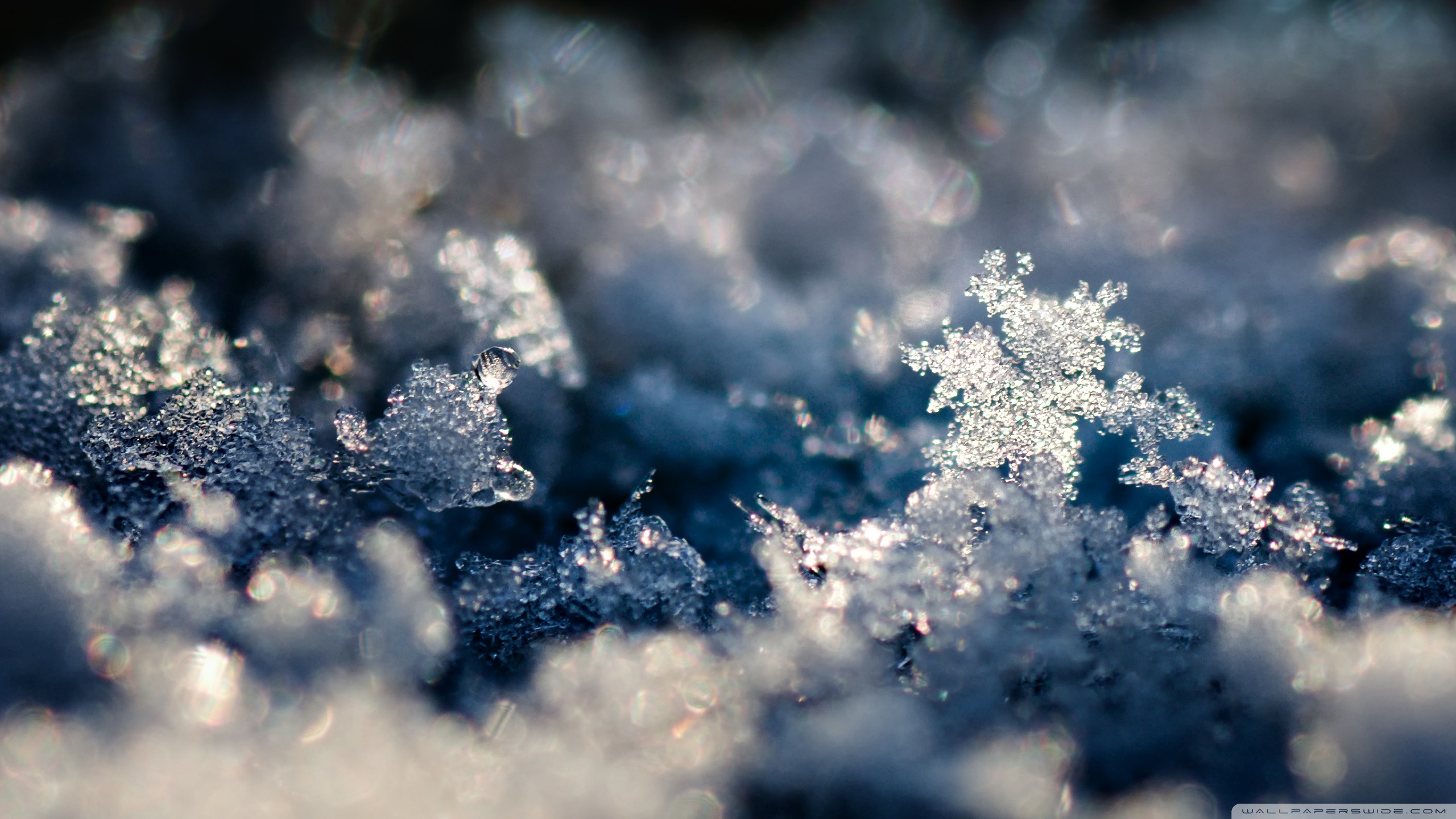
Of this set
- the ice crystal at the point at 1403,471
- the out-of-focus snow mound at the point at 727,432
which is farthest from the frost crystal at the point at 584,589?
the ice crystal at the point at 1403,471

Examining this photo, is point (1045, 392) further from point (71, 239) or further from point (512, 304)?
point (71, 239)

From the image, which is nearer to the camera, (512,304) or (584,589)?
(584,589)

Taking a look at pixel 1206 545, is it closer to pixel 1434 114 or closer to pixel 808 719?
pixel 808 719

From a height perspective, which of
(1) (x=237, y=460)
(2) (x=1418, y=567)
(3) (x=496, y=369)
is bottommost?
(1) (x=237, y=460)

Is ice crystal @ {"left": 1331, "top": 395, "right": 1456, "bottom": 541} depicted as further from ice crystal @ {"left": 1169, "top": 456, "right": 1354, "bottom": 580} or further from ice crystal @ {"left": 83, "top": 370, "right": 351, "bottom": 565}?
ice crystal @ {"left": 83, "top": 370, "right": 351, "bottom": 565}

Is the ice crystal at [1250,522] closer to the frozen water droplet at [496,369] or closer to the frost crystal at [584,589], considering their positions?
the frost crystal at [584,589]

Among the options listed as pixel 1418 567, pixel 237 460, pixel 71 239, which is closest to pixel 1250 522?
pixel 1418 567
